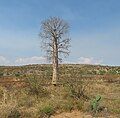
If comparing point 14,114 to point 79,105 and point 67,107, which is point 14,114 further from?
point 79,105

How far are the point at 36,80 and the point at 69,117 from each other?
4648 millimetres

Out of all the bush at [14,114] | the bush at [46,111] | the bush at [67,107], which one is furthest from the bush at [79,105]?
the bush at [14,114]

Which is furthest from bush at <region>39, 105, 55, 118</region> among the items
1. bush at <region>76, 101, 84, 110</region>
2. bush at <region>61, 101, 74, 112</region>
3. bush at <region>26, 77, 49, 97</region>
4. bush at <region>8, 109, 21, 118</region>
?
bush at <region>26, 77, 49, 97</region>

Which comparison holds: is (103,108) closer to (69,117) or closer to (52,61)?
(69,117)

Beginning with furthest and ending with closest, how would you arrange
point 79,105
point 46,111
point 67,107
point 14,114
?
point 79,105 → point 67,107 → point 46,111 → point 14,114

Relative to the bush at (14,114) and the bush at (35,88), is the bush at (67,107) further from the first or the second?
the bush at (35,88)

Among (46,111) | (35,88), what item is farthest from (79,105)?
(35,88)

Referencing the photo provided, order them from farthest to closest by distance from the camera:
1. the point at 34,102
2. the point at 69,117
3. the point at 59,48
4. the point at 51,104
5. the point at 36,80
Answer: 1. the point at 59,48
2. the point at 36,80
3. the point at 34,102
4. the point at 51,104
5. the point at 69,117

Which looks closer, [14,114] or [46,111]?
[14,114]

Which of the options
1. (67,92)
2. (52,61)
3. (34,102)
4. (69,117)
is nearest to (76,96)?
(67,92)

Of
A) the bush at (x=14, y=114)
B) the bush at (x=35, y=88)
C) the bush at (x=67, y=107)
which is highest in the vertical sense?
the bush at (x=35, y=88)

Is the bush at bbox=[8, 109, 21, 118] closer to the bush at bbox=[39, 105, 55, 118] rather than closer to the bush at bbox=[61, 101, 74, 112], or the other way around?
the bush at bbox=[39, 105, 55, 118]

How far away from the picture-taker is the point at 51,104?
11734mm

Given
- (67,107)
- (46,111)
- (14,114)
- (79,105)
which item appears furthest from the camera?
(79,105)
